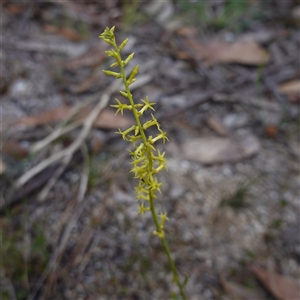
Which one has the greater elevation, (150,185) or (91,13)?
(150,185)

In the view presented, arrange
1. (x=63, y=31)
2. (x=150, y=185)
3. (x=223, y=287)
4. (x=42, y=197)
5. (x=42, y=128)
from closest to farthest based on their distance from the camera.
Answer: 1. (x=150, y=185)
2. (x=223, y=287)
3. (x=42, y=197)
4. (x=42, y=128)
5. (x=63, y=31)

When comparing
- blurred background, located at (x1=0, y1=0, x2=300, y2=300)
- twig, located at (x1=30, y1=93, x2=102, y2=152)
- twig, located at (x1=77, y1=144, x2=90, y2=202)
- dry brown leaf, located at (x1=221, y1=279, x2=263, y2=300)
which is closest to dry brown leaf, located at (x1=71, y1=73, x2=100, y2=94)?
blurred background, located at (x1=0, y1=0, x2=300, y2=300)

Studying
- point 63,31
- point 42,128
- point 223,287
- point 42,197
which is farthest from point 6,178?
point 63,31

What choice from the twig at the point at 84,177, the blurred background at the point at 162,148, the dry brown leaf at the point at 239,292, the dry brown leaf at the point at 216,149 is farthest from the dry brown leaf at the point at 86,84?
the dry brown leaf at the point at 239,292

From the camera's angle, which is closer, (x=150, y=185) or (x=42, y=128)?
(x=150, y=185)

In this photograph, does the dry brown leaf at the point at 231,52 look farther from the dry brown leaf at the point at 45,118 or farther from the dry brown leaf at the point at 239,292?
the dry brown leaf at the point at 239,292

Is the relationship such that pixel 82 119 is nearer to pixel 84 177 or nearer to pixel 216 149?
pixel 84 177

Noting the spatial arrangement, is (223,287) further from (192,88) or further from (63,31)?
(63,31)
